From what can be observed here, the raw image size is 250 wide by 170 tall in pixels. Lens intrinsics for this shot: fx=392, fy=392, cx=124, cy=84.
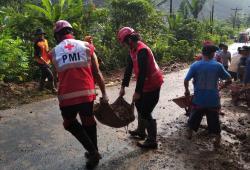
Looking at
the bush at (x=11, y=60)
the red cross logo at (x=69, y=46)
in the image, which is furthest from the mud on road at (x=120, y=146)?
the bush at (x=11, y=60)

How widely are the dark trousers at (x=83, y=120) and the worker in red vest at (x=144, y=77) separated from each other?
94 centimetres

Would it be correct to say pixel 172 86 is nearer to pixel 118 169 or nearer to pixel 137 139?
pixel 137 139

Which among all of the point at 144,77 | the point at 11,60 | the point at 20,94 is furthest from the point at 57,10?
the point at 144,77

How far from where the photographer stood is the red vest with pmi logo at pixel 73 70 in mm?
4875

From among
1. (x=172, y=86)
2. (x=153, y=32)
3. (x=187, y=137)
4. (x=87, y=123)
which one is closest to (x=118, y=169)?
(x=87, y=123)

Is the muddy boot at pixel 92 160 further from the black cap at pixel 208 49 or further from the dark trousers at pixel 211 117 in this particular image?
the black cap at pixel 208 49

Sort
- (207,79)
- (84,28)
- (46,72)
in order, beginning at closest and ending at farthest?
1. (207,79)
2. (46,72)
3. (84,28)

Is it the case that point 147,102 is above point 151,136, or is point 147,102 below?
above

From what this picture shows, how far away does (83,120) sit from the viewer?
5176mm

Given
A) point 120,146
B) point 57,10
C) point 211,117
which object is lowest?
point 120,146

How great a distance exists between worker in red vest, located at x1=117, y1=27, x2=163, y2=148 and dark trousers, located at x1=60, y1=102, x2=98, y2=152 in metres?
0.94

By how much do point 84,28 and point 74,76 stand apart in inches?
400

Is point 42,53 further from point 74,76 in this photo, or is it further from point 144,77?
point 74,76

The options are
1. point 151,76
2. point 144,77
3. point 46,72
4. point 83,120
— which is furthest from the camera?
point 46,72
